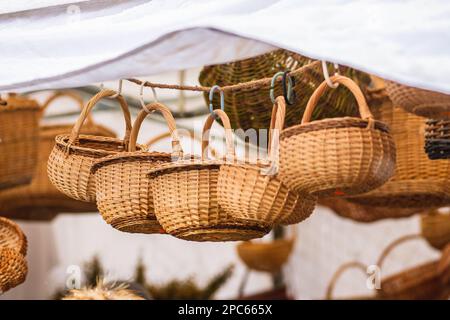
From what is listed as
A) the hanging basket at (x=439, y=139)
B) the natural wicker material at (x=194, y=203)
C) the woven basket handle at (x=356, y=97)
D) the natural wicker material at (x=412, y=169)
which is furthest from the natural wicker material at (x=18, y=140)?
the woven basket handle at (x=356, y=97)

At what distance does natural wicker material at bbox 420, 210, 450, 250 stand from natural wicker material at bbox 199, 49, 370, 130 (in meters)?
2.04

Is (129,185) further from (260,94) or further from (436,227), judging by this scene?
(436,227)

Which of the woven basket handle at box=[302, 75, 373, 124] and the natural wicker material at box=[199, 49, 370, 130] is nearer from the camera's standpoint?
the woven basket handle at box=[302, 75, 373, 124]

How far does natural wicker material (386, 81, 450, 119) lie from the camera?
2.44 m

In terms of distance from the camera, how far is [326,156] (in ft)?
6.89

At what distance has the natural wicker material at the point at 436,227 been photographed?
4.98 metres

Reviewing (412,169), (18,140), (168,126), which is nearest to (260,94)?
(168,126)

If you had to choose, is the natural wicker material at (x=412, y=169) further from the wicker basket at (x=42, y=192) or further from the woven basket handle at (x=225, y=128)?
the wicker basket at (x=42, y=192)

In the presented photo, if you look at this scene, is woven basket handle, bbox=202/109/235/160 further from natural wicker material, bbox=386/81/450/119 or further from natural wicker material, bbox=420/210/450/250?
natural wicker material, bbox=420/210/450/250

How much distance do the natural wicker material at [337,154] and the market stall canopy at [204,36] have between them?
0.21 m

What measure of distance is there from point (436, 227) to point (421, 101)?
262cm

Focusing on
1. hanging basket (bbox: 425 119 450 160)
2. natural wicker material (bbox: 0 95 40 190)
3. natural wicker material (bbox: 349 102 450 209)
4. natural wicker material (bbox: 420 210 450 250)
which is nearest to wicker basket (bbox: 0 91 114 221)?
natural wicker material (bbox: 0 95 40 190)
